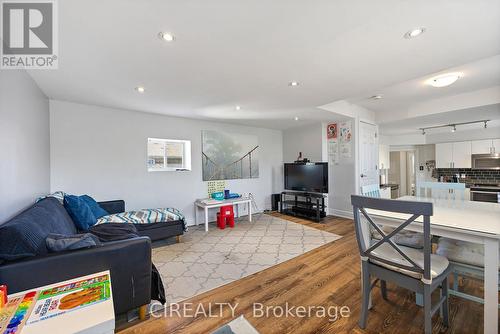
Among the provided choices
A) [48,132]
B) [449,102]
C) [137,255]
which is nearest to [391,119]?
[449,102]

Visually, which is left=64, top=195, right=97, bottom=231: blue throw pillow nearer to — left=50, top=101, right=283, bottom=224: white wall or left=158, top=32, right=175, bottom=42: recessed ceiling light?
left=50, top=101, right=283, bottom=224: white wall

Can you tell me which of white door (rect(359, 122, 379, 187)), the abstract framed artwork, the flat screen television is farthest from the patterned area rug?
white door (rect(359, 122, 379, 187))

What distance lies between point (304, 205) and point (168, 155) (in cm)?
332

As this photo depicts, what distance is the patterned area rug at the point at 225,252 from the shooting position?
7.31 ft

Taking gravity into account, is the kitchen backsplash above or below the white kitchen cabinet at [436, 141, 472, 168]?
below

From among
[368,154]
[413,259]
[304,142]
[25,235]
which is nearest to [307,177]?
[304,142]

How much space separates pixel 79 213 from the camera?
8.25 feet

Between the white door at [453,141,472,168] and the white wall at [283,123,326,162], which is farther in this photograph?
the white door at [453,141,472,168]

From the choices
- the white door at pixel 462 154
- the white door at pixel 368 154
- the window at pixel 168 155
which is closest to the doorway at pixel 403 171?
the white door at pixel 462 154

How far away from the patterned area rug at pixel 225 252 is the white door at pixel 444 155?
4.38 m

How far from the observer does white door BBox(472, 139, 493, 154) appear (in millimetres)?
4820

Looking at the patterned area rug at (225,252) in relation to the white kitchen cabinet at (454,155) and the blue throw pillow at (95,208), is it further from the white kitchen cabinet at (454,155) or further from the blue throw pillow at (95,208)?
the white kitchen cabinet at (454,155)

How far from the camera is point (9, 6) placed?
4.44 ft

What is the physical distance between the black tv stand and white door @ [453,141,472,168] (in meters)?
3.76
